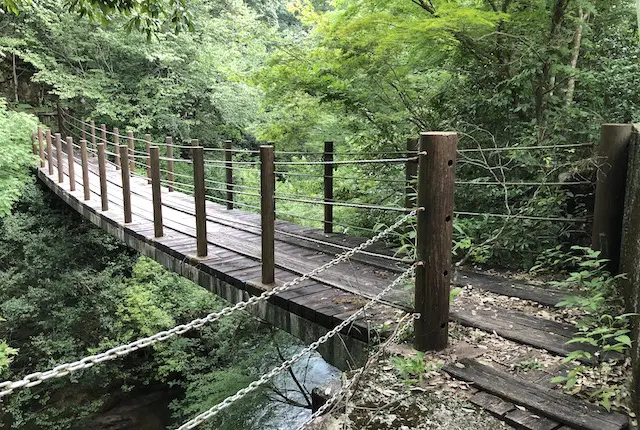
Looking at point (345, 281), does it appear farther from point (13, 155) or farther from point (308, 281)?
point (13, 155)

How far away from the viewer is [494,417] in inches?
68.4

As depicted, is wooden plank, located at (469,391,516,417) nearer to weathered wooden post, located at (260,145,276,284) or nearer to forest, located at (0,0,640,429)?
forest, located at (0,0,640,429)

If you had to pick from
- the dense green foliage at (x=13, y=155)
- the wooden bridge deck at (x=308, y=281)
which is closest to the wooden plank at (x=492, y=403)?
the wooden bridge deck at (x=308, y=281)

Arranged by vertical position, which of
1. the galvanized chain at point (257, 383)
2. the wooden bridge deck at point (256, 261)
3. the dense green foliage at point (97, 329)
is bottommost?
the dense green foliage at point (97, 329)

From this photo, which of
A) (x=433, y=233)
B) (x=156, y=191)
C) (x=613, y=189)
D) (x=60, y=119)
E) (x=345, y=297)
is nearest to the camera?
(x=433, y=233)

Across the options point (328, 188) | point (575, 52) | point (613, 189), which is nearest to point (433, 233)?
point (613, 189)

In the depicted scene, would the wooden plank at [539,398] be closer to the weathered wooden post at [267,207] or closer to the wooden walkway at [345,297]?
the wooden walkway at [345,297]

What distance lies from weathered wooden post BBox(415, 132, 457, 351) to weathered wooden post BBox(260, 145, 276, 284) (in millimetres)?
1268

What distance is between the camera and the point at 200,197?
3.93m

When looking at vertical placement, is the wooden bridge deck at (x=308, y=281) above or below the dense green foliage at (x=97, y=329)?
above

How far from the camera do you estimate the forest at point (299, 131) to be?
3.52m

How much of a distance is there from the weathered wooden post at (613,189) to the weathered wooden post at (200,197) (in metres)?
2.85

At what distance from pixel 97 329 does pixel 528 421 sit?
24.3 feet

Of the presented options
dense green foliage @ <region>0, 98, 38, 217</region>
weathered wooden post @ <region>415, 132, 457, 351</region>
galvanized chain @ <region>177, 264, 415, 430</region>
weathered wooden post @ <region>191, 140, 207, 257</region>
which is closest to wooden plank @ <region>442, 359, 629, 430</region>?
weathered wooden post @ <region>415, 132, 457, 351</region>
